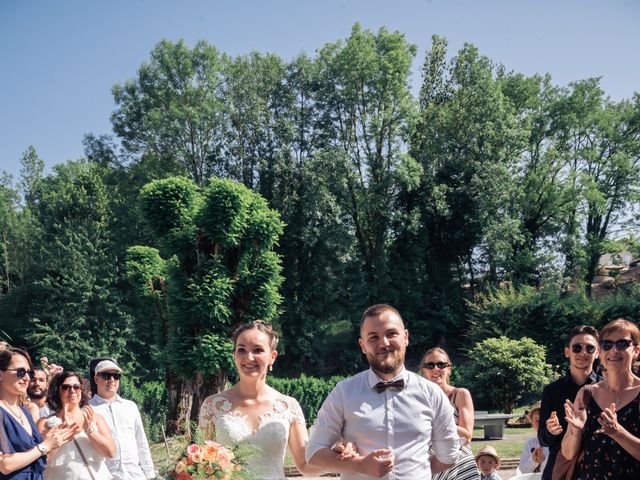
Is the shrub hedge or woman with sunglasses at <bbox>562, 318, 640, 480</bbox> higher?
woman with sunglasses at <bbox>562, 318, 640, 480</bbox>

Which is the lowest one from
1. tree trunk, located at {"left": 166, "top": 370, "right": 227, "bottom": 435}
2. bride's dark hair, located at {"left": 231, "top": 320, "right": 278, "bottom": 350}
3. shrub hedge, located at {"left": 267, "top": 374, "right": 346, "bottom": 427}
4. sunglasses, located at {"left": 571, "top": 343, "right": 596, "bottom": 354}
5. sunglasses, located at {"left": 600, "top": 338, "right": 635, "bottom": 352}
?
shrub hedge, located at {"left": 267, "top": 374, "right": 346, "bottom": 427}

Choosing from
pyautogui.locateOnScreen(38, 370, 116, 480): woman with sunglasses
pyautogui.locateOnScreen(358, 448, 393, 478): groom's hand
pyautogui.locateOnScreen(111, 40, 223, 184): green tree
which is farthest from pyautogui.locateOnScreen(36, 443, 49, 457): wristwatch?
pyautogui.locateOnScreen(111, 40, 223, 184): green tree

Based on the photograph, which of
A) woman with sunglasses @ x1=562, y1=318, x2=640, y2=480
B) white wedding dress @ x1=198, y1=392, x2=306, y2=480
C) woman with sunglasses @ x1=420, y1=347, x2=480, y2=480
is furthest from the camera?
woman with sunglasses @ x1=420, y1=347, x2=480, y2=480

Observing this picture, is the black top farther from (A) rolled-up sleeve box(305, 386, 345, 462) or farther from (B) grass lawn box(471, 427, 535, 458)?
(B) grass lawn box(471, 427, 535, 458)

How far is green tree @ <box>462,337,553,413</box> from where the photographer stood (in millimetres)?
24297

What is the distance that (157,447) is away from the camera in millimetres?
21016

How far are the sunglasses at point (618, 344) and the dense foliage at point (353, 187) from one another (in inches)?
1295

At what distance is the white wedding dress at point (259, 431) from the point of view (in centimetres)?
470

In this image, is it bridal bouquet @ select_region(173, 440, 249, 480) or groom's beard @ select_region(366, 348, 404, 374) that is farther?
bridal bouquet @ select_region(173, 440, 249, 480)

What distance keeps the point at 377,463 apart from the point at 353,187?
1455 inches

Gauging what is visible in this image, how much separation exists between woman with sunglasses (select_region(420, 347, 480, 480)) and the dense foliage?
3146 centimetres

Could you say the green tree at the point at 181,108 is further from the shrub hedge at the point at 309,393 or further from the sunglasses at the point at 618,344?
the sunglasses at the point at 618,344

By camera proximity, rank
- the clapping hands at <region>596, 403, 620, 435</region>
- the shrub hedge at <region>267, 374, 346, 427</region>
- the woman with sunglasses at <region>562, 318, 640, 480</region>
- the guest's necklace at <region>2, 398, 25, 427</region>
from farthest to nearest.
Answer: the shrub hedge at <region>267, 374, 346, 427</region> → the guest's necklace at <region>2, 398, 25, 427</region> → the woman with sunglasses at <region>562, 318, 640, 480</region> → the clapping hands at <region>596, 403, 620, 435</region>

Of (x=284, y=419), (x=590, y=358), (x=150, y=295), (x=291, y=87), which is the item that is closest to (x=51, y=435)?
(x=284, y=419)
